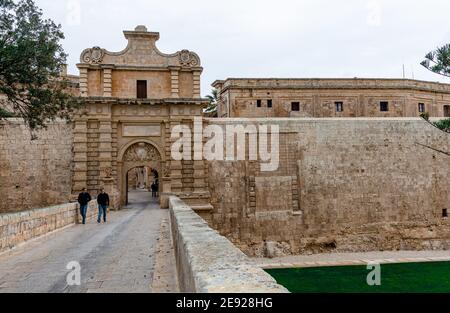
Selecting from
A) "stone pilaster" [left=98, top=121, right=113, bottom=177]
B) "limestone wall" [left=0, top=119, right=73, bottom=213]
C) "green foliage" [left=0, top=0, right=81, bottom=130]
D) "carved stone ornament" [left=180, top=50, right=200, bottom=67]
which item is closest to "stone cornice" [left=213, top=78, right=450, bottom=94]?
"carved stone ornament" [left=180, top=50, right=200, bottom=67]

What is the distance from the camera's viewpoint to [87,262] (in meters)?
5.70

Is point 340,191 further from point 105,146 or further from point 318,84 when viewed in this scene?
point 105,146

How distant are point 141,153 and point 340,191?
10094 millimetres

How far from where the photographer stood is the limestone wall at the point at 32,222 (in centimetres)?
680

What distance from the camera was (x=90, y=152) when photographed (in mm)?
16891

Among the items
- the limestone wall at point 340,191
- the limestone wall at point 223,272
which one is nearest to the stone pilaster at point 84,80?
the limestone wall at point 340,191

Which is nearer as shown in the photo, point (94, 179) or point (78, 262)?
point (78, 262)

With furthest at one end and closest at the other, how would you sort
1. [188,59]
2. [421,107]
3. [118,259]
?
[421,107]
[188,59]
[118,259]

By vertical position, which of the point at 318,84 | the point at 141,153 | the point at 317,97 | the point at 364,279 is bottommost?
the point at 364,279

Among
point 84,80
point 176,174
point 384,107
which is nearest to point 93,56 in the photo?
point 84,80

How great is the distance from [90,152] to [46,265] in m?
12.0

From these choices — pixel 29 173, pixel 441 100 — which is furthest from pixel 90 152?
pixel 441 100
